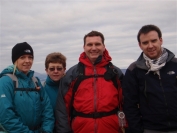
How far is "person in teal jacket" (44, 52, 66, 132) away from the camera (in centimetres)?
701

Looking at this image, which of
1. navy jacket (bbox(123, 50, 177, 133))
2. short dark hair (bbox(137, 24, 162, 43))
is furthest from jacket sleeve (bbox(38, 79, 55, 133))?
short dark hair (bbox(137, 24, 162, 43))

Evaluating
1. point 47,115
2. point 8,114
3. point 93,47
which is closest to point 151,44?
point 93,47

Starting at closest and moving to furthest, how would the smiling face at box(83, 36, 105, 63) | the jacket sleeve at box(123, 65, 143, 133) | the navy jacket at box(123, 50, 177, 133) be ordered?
the navy jacket at box(123, 50, 177, 133) < the jacket sleeve at box(123, 65, 143, 133) < the smiling face at box(83, 36, 105, 63)

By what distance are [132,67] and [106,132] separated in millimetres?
1768

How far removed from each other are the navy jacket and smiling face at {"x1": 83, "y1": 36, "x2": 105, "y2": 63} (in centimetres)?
104

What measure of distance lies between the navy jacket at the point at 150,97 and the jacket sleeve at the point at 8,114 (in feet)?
8.53

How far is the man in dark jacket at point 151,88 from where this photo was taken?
5434mm

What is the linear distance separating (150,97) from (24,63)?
3259 mm

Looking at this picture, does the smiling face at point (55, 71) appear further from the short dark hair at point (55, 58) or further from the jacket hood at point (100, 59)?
the jacket hood at point (100, 59)

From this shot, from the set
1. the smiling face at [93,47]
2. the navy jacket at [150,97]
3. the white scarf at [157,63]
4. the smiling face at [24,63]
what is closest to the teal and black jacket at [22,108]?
the smiling face at [24,63]

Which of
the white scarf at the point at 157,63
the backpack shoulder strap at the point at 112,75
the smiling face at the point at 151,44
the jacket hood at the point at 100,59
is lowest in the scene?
the backpack shoulder strap at the point at 112,75

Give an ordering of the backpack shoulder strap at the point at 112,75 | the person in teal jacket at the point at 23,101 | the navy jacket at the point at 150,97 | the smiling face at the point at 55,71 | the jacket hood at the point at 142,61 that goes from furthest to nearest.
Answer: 1. the smiling face at the point at 55,71
2. the backpack shoulder strap at the point at 112,75
3. the jacket hood at the point at 142,61
4. the person in teal jacket at the point at 23,101
5. the navy jacket at the point at 150,97

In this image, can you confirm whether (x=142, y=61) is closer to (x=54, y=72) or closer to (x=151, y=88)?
(x=151, y=88)

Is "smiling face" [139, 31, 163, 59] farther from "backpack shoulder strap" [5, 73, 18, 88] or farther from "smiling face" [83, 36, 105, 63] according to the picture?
"backpack shoulder strap" [5, 73, 18, 88]
